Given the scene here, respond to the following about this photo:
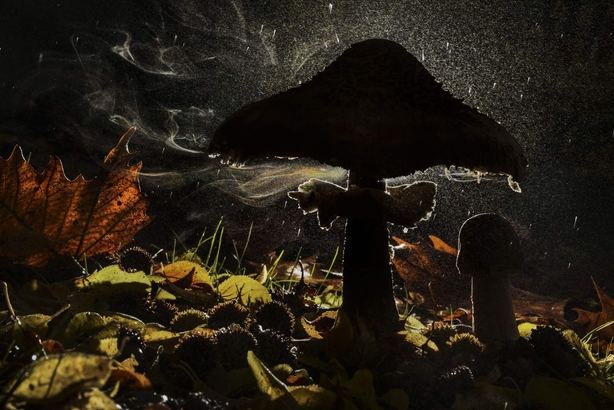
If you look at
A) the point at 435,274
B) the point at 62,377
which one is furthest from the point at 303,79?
the point at 62,377

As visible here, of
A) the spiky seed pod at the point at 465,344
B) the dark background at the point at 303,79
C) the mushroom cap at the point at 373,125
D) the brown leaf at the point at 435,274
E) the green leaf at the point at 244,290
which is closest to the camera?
the mushroom cap at the point at 373,125

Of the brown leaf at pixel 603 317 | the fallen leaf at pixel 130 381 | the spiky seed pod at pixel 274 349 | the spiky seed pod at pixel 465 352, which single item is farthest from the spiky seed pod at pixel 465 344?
the fallen leaf at pixel 130 381

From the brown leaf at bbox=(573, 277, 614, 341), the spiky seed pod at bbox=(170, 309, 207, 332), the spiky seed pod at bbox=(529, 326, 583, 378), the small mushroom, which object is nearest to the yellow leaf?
the spiky seed pod at bbox=(170, 309, 207, 332)

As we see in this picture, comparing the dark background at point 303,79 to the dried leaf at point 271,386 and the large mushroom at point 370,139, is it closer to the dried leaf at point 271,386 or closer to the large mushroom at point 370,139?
the large mushroom at point 370,139

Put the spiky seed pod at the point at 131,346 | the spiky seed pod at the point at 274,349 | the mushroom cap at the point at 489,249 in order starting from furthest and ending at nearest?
1. the mushroom cap at the point at 489,249
2. the spiky seed pod at the point at 274,349
3. the spiky seed pod at the point at 131,346

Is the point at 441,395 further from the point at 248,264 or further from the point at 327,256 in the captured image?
the point at 327,256

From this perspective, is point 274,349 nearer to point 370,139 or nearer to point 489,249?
point 370,139
